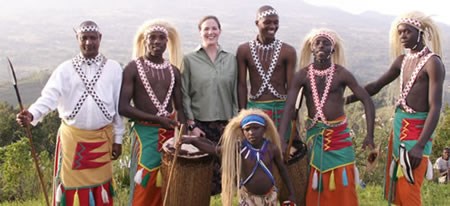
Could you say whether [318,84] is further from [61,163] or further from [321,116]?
[61,163]

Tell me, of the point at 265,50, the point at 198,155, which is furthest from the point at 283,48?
the point at 198,155

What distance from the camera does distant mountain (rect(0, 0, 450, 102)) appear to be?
8038cm

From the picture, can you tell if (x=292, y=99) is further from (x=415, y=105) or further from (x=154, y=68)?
(x=154, y=68)

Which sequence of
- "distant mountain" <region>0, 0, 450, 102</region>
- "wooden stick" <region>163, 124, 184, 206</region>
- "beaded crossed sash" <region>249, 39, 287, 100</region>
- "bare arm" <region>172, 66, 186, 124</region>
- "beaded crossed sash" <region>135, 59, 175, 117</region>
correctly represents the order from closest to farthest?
1. "wooden stick" <region>163, 124, 184, 206</region>
2. "beaded crossed sash" <region>135, 59, 175, 117</region>
3. "bare arm" <region>172, 66, 186, 124</region>
4. "beaded crossed sash" <region>249, 39, 287, 100</region>
5. "distant mountain" <region>0, 0, 450, 102</region>

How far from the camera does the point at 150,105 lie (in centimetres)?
507

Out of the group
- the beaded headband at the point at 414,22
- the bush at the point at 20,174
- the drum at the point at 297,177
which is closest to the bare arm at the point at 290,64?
the drum at the point at 297,177

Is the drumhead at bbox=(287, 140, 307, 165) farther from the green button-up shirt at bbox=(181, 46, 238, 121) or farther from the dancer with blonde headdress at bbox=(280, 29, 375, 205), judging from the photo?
the green button-up shirt at bbox=(181, 46, 238, 121)

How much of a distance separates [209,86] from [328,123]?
1.15 meters

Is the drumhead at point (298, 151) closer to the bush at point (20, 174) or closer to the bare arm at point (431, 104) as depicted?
the bare arm at point (431, 104)

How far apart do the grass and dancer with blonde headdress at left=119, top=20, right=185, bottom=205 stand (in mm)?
1582

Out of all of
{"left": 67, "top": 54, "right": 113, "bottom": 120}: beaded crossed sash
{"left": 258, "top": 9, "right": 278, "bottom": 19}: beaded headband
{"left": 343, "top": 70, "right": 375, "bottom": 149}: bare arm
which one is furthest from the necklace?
{"left": 343, "top": 70, "right": 375, "bottom": 149}: bare arm

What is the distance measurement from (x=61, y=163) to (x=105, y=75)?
821 millimetres

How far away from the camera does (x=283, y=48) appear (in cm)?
539

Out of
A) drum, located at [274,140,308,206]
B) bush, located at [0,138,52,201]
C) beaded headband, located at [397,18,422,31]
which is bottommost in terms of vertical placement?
bush, located at [0,138,52,201]
